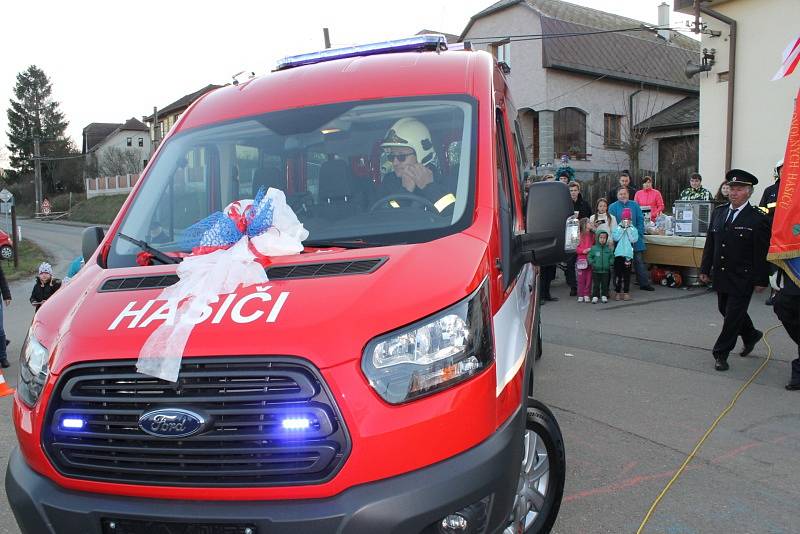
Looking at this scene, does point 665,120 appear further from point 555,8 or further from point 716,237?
point 716,237

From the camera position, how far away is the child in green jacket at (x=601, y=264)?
1117 centimetres

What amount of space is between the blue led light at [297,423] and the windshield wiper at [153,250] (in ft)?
3.89

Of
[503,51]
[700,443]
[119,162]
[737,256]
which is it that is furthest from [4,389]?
[119,162]

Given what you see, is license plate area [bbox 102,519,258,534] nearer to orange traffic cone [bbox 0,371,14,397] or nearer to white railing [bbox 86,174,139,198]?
orange traffic cone [bbox 0,371,14,397]

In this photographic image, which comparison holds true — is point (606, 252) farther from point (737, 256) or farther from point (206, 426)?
point (206, 426)

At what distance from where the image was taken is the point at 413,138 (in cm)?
351

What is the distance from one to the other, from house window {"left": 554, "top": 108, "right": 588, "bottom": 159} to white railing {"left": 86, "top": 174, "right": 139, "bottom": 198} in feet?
137

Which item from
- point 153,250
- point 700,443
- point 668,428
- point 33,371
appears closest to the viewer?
point 33,371

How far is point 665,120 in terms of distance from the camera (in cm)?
2884

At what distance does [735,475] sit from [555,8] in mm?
30781

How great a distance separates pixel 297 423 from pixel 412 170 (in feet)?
5.07

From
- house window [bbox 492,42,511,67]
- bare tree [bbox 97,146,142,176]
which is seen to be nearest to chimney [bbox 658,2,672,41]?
house window [bbox 492,42,511,67]

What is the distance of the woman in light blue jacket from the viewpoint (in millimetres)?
11539

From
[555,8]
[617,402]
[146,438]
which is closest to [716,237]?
[617,402]
